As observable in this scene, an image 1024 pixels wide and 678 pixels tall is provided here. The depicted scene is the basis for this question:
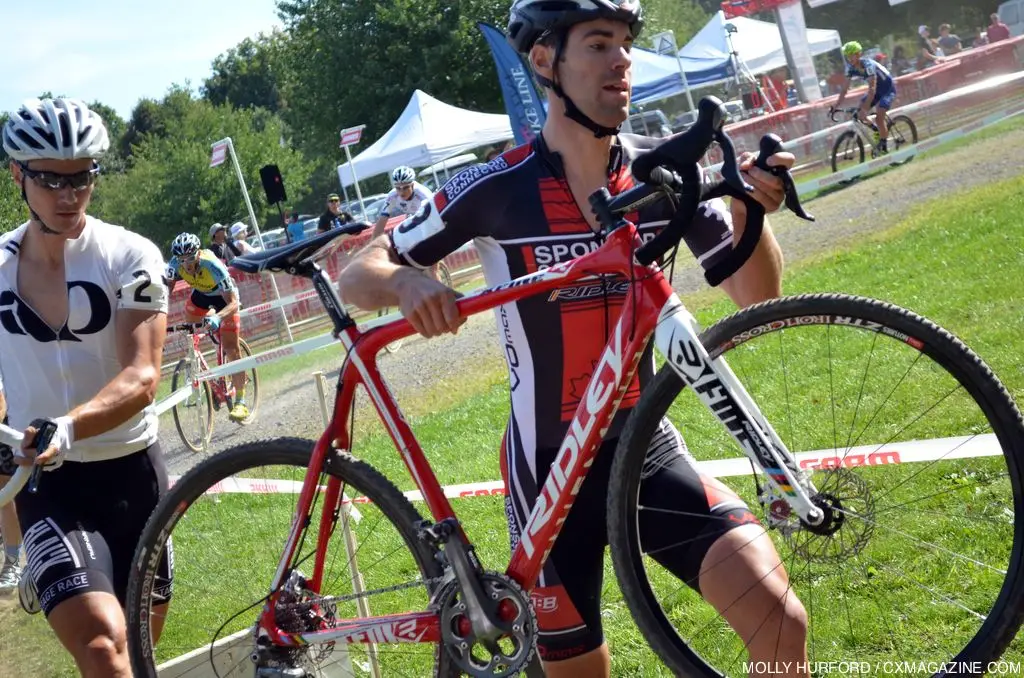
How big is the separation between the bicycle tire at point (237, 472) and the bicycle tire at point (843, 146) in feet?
64.1

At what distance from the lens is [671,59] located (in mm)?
32188

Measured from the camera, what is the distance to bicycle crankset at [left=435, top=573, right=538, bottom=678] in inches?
119

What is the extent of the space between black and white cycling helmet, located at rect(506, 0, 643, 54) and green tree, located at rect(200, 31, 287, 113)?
100019mm

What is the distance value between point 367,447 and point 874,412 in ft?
21.5

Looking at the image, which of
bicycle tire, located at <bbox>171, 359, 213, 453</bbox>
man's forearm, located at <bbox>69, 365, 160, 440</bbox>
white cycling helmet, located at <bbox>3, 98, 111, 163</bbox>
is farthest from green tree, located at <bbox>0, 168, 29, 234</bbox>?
man's forearm, located at <bbox>69, 365, 160, 440</bbox>

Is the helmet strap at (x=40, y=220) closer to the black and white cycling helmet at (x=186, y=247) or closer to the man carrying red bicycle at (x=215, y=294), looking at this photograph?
the man carrying red bicycle at (x=215, y=294)

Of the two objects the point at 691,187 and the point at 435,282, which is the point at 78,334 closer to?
the point at 435,282

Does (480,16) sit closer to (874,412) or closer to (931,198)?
(931,198)

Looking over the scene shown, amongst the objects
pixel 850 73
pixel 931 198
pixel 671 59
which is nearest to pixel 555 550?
pixel 931 198

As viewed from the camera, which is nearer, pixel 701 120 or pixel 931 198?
pixel 701 120

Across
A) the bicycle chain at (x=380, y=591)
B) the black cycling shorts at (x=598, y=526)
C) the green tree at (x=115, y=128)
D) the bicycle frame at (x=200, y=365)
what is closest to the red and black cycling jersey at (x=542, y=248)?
the black cycling shorts at (x=598, y=526)

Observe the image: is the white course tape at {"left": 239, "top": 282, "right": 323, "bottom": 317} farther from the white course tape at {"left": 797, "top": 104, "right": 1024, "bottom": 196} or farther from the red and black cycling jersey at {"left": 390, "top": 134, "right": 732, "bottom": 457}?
the red and black cycling jersey at {"left": 390, "top": 134, "right": 732, "bottom": 457}

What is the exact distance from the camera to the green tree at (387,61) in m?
50.6

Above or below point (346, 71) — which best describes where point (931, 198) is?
below
